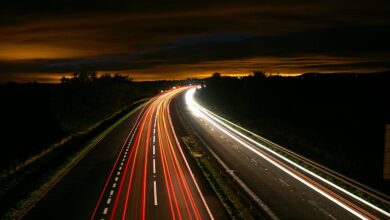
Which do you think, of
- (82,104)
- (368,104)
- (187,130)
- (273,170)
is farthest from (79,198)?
(82,104)

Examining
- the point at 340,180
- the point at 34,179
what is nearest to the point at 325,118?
the point at 340,180

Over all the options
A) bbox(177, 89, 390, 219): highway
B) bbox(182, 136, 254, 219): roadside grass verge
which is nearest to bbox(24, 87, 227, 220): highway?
bbox(182, 136, 254, 219): roadside grass verge

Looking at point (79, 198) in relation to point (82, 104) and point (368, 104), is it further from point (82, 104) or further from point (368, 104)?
point (82, 104)

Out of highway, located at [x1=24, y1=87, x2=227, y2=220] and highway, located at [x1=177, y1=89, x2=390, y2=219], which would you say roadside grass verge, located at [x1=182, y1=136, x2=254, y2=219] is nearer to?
highway, located at [x1=24, y1=87, x2=227, y2=220]

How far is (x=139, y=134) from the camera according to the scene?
52.1 meters

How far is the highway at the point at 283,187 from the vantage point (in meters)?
21.6

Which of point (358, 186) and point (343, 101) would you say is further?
point (343, 101)

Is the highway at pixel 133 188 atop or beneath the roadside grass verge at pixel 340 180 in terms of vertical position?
atop

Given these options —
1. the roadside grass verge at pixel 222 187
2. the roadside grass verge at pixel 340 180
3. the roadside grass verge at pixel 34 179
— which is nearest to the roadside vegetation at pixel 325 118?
the roadside grass verge at pixel 340 180

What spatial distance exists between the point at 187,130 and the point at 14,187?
29.4 m

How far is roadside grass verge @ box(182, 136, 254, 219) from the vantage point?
72.9 feet

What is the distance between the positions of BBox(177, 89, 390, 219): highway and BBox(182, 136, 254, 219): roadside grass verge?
935 millimetres

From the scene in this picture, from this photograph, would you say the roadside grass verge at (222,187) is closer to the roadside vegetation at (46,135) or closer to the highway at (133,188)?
the highway at (133,188)

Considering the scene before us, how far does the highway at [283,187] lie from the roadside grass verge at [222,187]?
0.93 meters
